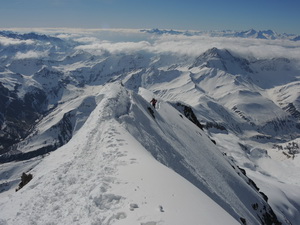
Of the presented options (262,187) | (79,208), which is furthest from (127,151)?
(262,187)

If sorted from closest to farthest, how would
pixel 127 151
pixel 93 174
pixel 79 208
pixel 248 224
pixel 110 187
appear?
pixel 79 208 < pixel 110 187 < pixel 93 174 < pixel 127 151 < pixel 248 224

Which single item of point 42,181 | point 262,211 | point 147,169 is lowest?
point 262,211

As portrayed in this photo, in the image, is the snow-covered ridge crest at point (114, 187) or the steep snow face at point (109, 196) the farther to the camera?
the snow-covered ridge crest at point (114, 187)

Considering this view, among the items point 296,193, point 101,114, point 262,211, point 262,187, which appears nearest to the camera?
point 101,114

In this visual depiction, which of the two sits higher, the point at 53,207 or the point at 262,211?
the point at 53,207

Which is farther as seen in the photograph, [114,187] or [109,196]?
[114,187]

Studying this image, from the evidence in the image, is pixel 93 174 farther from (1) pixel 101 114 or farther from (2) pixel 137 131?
(1) pixel 101 114

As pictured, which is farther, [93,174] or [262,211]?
[262,211]

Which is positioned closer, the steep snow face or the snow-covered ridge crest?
the steep snow face
